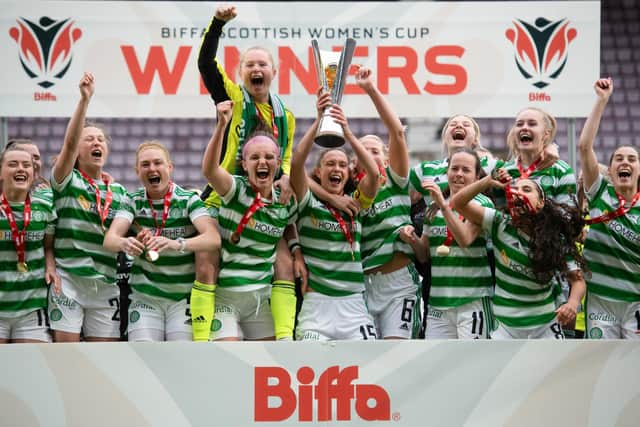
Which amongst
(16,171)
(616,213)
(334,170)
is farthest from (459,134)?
(16,171)

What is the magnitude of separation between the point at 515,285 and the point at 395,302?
1.93 feet

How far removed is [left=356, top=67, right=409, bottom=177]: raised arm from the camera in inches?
149

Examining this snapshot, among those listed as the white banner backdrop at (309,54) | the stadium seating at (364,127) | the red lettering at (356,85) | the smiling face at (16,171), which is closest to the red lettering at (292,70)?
the white banner backdrop at (309,54)

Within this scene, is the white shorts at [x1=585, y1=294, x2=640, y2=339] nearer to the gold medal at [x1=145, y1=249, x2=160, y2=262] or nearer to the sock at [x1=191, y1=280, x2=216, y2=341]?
the sock at [x1=191, y1=280, x2=216, y2=341]

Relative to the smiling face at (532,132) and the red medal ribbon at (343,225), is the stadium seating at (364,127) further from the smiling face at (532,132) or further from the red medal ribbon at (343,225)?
the red medal ribbon at (343,225)

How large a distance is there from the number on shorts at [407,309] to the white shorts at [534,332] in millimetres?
431

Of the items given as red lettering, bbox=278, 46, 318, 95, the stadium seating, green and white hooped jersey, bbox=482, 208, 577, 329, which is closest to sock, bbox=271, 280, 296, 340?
green and white hooped jersey, bbox=482, 208, 577, 329

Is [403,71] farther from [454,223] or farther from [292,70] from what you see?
[454,223]

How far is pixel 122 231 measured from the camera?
12.5 ft

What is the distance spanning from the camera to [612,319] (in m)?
4.01

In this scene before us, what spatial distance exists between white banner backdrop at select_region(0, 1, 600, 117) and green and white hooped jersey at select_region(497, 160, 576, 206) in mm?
A: 1491

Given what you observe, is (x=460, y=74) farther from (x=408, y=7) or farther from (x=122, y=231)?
(x=122, y=231)

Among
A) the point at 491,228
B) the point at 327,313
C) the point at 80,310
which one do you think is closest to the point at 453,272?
the point at 491,228

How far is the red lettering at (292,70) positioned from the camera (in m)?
5.54
